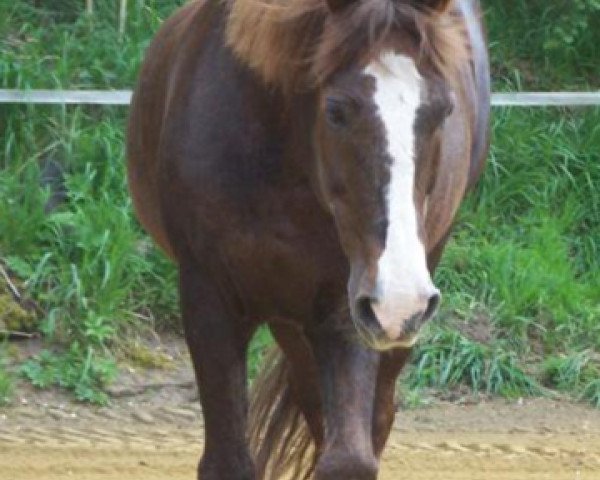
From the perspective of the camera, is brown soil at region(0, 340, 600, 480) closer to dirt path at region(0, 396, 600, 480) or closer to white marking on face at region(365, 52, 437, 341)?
dirt path at region(0, 396, 600, 480)

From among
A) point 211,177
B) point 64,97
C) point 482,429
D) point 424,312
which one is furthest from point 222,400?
point 64,97

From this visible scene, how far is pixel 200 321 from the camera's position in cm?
512

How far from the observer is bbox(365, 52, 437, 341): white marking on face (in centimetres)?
418

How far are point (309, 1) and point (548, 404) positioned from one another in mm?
3961

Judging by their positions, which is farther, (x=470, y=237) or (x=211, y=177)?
(x=470, y=237)

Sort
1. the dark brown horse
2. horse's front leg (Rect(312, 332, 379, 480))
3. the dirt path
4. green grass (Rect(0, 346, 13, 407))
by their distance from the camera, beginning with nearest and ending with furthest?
1. the dark brown horse
2. horse's front leg (Rect(312, 332, 379, 480))
3. the dirt path
4. green grass (Rect(0, 346, 13, 407))

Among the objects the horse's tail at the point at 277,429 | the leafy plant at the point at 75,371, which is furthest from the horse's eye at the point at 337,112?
the leafy plant at the point at 75,371

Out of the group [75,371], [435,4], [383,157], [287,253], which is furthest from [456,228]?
[383,157]

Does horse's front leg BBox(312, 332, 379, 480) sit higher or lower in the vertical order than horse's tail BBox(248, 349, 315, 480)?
higher

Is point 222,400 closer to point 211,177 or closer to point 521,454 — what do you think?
point 211,177

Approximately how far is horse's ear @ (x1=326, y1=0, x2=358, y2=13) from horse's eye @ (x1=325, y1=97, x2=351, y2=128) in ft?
0.81

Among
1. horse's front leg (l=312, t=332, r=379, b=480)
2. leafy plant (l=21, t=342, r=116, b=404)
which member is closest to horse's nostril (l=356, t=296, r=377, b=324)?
horse's front leg (l=312, t=332, r=379, b=480)

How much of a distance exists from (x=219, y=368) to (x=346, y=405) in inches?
14.6

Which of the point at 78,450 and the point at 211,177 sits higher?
the point at 211,177
